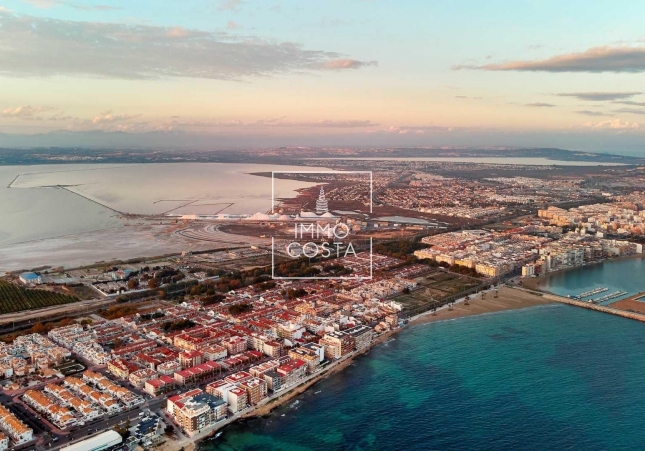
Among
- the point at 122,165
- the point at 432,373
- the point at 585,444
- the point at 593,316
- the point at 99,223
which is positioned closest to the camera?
the point at 585,444

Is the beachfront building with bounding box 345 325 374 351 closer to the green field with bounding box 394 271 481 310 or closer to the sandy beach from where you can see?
the sandy beach

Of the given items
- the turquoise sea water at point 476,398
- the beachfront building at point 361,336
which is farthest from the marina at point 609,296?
the beachfront building at point 361,336

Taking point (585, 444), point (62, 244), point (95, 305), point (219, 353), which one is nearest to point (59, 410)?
point (219, 353)

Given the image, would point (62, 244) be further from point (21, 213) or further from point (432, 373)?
point (432, 373)

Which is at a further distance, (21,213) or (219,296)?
(21,213)

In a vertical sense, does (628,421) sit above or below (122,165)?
below

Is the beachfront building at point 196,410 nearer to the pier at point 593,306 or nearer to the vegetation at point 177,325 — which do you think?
the vegetation at point 177,325

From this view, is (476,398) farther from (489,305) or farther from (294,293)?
(294,293)

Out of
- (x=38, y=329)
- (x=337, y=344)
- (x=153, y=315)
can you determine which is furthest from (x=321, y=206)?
(x=38, y=329)
